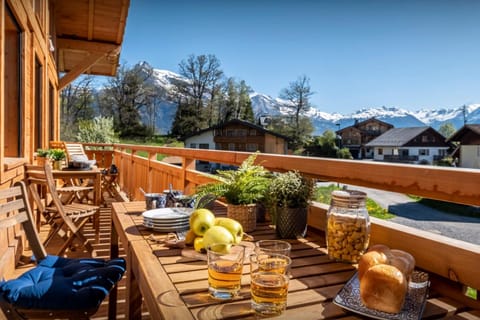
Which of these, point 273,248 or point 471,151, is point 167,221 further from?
point 471,151

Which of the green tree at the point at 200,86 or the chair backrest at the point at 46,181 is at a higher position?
the green tree at the point at 200,86

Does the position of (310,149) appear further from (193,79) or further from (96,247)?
(96,247)

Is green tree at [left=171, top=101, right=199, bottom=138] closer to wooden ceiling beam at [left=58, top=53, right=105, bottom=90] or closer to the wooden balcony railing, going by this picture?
wooden ceiling beam at [left=58, top=53, right=105, bottom=90]

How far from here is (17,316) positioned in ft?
4.58

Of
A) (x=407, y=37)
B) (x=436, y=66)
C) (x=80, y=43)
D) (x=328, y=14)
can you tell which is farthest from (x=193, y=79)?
(x=436, y=66)

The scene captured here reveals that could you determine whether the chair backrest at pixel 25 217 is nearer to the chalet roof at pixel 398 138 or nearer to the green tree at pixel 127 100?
the green tree at pixel 127 100

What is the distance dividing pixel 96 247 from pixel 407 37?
179 feet

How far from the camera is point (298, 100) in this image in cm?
3881

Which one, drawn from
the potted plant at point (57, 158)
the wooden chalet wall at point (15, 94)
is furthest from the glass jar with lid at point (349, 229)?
the potted plant at point (57, 158)

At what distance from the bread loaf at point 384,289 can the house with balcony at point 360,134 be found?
118ft

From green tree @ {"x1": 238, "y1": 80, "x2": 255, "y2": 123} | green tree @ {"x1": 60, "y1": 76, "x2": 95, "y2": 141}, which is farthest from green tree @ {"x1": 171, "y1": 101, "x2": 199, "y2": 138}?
green tree @ {"x1": 60, "y1": 76, "x2": 95, "y2": 141}

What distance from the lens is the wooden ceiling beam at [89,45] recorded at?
6699 mm

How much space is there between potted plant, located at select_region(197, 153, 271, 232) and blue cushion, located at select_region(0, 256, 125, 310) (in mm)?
597

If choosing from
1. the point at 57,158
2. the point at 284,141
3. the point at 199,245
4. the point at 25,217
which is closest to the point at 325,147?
the point at 284,141
